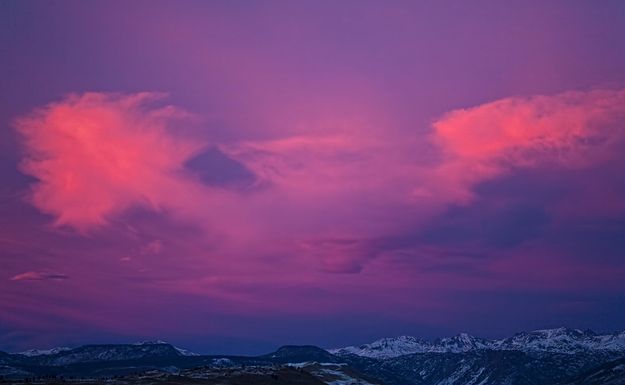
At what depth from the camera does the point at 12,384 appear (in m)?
172

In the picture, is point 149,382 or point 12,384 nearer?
point 12,384

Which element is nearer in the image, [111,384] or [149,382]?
[111,384]

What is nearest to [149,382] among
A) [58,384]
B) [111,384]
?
[111,384]

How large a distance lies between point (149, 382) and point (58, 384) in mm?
27750

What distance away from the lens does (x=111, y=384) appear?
18138cm

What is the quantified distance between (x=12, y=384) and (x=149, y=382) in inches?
1522

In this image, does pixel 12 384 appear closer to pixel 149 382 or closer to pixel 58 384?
pixel 58 384

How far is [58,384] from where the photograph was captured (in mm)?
176375

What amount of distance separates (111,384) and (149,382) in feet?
51.5

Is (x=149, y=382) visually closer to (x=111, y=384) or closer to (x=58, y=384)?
(x=111, y=384)

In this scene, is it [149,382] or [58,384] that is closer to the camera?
[58,384]

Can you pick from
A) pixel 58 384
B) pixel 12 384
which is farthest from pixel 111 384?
pixel 12 384

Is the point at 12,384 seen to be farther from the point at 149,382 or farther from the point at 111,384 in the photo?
the point at 149,382
